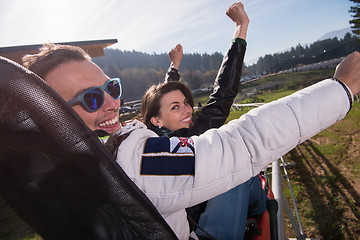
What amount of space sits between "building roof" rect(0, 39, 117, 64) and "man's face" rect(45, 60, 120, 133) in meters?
1.23

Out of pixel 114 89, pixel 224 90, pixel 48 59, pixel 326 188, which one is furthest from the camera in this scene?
pixel 326 188

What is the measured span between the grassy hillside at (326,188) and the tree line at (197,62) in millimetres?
48657

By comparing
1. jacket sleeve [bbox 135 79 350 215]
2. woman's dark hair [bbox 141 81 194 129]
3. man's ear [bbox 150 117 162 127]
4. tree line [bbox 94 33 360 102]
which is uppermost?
tree line [bbox 94 33 360 102]

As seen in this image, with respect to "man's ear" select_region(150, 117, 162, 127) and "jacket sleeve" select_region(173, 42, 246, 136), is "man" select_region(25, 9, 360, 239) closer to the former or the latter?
"jacket sleeve" select_region(173, 42, 246, 136)

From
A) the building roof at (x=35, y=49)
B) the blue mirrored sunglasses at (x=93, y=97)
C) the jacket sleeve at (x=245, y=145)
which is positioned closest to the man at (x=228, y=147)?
the jacket sleeve at (x=245, y=145)

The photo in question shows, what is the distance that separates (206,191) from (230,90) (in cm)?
163

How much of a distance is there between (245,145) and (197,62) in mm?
167260

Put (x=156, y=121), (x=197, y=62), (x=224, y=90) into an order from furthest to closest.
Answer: (x=197, y=62)
(x=156, y=121)
(x=224, y=90)

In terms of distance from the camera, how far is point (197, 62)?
16038 cm

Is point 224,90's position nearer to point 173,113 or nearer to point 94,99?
point 173,113

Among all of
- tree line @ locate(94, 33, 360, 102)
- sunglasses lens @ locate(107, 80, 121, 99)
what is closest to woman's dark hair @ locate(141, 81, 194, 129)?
sunglasses lens @ locate(107, 80, 121, 99)

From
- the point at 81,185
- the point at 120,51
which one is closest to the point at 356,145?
the point at 81,185

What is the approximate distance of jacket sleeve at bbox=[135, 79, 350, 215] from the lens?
0.92 m

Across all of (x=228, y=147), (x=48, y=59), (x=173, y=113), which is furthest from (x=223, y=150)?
(x=173, y=113)
